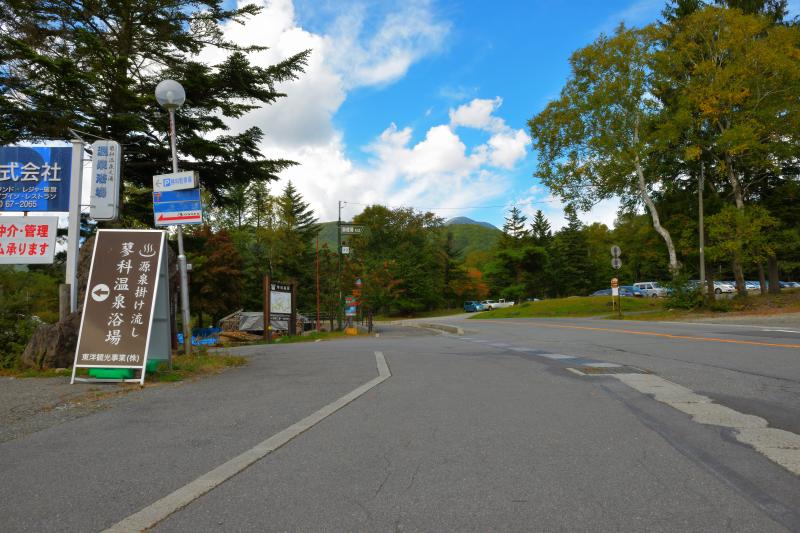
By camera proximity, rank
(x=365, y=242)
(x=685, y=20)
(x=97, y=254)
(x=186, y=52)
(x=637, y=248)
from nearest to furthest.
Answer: (x=97, y=254)
(x=186, y=52)
(x=685, y=20)
(x=637, y=248)
(x=365, y=242)

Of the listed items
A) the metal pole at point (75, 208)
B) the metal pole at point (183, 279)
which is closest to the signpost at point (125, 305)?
the metal pole at point (183, 279)

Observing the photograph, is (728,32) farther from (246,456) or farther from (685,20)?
(246,456)

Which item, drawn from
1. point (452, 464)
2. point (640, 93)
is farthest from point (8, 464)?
point (640, 93)

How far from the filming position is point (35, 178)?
434 inches

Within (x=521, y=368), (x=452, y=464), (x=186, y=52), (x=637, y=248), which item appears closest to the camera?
(x=452, y=464)

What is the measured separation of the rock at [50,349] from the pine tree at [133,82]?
8.56 metres

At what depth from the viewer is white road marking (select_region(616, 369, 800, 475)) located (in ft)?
12.5

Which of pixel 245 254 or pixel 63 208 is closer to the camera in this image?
pixel 63 208

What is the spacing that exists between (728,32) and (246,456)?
3727 cm

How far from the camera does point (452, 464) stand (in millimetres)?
3715

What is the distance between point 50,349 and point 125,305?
2.03 meters

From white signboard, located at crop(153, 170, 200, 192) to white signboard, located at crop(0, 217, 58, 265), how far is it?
2731 mm

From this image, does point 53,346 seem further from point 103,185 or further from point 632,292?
point 632,292

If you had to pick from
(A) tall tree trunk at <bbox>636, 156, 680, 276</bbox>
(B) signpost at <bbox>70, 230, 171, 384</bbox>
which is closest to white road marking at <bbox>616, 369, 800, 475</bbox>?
(B) signpost at <bbox>70, 230, 171, 384</bbox>
